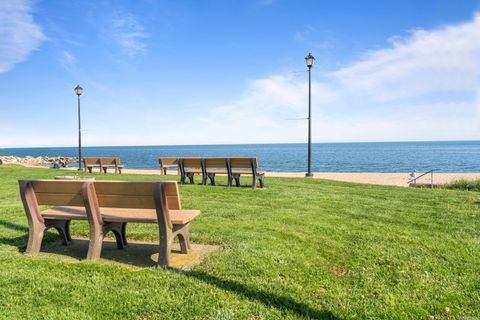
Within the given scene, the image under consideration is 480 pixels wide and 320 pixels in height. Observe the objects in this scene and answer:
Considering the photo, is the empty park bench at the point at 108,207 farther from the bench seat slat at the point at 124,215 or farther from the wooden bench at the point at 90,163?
the wooden bench at the point at 90,163

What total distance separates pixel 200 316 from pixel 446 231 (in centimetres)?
493

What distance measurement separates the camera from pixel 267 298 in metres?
3.50

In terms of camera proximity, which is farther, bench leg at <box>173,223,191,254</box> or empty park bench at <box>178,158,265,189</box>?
empty park bench at <box>178,158,265,189</box>

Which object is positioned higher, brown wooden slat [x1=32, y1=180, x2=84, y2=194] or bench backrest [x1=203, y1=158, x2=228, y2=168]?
brown wooden slat [x1=32, y1=180, x2=84, y2=194]

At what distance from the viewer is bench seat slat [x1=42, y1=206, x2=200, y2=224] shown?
4434mm

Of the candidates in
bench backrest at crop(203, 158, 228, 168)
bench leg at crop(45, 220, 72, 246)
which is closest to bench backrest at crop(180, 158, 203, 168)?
bench backrest at crop(203, 158, 228, 168)

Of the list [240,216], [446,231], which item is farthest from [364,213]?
[240,216]

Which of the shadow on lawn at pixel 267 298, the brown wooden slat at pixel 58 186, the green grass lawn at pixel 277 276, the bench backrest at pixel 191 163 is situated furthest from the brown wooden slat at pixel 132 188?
the bench backrest at pixel 191 163

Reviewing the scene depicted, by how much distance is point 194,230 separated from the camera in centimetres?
604

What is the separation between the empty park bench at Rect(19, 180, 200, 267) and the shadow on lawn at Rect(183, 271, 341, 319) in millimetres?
710

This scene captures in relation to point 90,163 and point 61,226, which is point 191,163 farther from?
point 90,163

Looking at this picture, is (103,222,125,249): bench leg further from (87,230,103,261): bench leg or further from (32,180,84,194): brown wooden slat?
(32,180,84,194): brown wooden slat

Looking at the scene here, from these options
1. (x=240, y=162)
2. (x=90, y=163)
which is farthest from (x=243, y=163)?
(x=90, y=163)

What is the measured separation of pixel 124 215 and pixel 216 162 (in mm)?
8104
